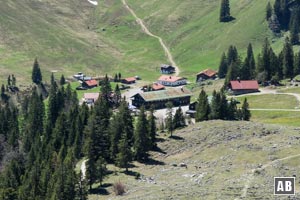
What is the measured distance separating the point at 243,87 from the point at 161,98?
92.9 ft

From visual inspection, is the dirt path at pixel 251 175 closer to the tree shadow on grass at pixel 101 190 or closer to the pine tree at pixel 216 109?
the tree shadow on grass at pixel 101 190

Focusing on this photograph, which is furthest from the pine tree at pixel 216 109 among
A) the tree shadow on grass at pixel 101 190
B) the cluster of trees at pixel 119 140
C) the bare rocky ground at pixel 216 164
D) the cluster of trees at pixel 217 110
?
the tree shadow on grass at pixel 101 190

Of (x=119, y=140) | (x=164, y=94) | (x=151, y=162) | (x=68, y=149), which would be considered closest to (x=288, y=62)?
(x=164, y=94)

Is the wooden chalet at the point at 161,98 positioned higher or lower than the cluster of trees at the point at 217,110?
higher

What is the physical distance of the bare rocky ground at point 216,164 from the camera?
264ft

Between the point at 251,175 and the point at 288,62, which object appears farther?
the point at 288,62

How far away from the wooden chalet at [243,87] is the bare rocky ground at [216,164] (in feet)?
209

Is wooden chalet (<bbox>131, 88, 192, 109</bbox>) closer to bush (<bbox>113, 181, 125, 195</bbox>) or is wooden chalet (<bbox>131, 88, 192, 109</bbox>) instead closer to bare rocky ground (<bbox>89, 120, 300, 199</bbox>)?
bare rocky ground (<bbox>89, 120, 300, 199</bbox>)

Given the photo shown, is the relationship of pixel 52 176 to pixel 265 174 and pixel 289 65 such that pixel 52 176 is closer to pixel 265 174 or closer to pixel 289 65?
pixel 265 174

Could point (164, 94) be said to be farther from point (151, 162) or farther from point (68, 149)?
point (151, 162)

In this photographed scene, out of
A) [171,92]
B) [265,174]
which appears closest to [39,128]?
[171,92]

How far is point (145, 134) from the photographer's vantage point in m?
111

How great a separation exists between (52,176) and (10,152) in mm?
38796

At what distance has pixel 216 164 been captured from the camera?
97.9 m
